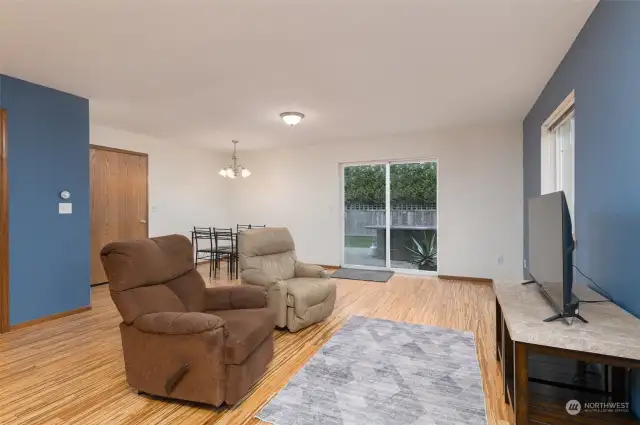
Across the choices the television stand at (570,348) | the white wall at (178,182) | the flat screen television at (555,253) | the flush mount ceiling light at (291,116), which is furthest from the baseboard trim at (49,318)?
the flat screen television at (555,253)

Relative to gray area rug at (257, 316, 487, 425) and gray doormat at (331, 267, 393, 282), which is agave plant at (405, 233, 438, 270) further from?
gray area rug at (257, 316, 487, 425)

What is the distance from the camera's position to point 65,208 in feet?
12.2

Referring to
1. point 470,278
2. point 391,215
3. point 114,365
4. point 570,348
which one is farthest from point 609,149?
point 391,215

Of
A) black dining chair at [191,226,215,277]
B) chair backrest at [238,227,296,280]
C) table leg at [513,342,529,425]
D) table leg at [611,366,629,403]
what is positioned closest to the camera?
table leg at [513,342,529,425]

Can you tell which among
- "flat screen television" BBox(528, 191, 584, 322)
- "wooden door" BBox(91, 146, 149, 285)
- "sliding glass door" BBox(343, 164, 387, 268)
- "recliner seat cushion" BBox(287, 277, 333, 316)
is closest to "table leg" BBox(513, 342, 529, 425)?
"flat screen television" BBox(528, 191, 584, 322)

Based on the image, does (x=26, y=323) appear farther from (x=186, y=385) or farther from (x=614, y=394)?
(x=614, y=394)

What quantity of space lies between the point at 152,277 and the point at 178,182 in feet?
15.3

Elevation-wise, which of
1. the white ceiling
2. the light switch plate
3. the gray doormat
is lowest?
the gray doormat

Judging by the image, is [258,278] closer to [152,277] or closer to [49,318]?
[152,277]

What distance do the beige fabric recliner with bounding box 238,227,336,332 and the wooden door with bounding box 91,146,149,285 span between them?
9.58 feet

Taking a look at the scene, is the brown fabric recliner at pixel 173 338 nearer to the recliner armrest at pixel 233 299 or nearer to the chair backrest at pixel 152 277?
the chair backrest at pixel 152 277

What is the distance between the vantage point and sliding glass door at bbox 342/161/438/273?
593 cm

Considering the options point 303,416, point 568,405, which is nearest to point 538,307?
point 568,405

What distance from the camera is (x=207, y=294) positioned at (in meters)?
2.64
